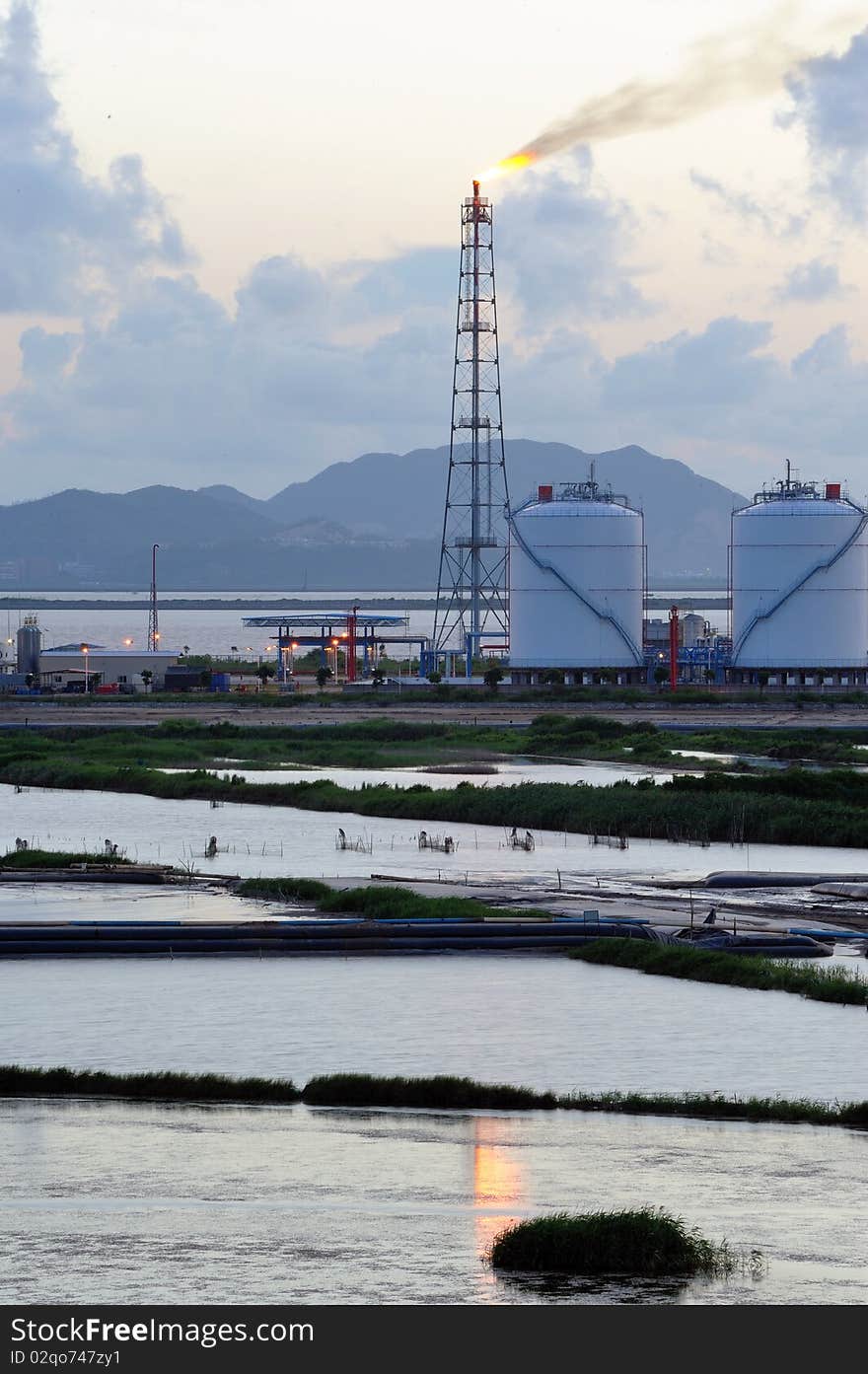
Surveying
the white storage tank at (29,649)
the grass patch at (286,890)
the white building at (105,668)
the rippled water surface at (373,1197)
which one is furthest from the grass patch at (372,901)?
the white storage tank at (29,649)

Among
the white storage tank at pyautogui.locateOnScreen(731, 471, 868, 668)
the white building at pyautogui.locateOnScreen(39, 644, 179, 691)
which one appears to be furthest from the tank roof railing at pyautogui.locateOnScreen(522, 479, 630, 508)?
the white building at pyautogui.locateOnScreen(39, 644, 179, 691)

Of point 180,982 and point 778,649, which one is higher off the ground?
point 778,649

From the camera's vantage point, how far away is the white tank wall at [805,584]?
111375mm

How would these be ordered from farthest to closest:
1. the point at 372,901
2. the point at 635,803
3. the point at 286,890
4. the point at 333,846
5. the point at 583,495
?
the point at 583,495
the point at 635,803
the point at 333,846
the point at 286,890
the point at 372,901

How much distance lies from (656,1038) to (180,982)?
9.39 m

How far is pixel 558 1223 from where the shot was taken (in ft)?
67.2

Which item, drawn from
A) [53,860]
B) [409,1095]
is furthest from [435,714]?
[409,1095]

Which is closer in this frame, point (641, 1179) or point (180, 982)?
point (641, 1179)

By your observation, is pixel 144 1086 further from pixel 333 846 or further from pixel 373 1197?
pixel 333 846

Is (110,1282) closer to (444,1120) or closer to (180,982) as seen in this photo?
(444,1120)

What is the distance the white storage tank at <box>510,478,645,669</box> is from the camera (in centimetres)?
11219

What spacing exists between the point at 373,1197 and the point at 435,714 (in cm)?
7534

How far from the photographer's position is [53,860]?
4853 centimetres

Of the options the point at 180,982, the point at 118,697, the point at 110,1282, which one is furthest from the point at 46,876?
the point at 118,697
